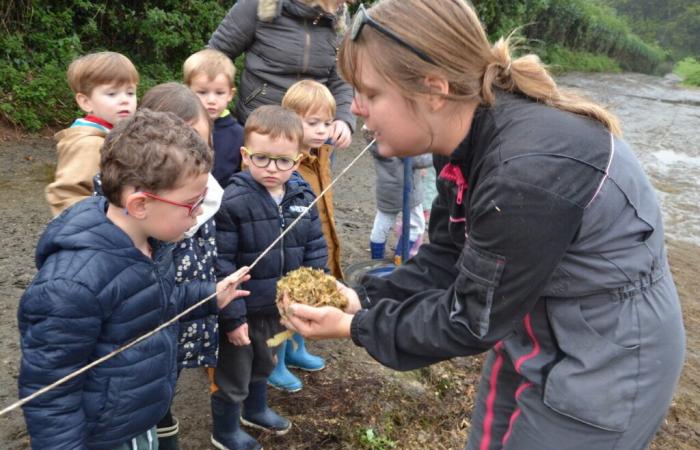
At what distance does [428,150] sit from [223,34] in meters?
2.50

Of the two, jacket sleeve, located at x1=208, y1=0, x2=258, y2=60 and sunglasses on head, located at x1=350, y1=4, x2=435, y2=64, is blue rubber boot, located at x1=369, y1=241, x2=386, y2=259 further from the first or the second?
sunglasses on head, located at x1=350, y1=4, x2=435, y2=64

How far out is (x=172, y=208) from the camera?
1.96 meters

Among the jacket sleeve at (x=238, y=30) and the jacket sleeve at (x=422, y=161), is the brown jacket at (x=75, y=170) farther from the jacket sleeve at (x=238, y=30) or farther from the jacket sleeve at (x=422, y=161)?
the jacket sleeve at (x=422, y=161)

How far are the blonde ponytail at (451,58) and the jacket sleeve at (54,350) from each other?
105cm

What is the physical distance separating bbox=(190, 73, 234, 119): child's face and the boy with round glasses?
1.90 ft

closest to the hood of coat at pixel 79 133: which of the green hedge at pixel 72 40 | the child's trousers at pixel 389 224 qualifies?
the child's trousers at pixel 389 224

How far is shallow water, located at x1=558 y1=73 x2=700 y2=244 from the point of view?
812cm

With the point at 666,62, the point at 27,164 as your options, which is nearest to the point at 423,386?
the point at 27,164

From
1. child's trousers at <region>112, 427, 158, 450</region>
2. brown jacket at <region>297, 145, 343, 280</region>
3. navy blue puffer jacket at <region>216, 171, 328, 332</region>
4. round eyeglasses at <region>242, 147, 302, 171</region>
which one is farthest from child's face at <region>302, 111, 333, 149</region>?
child's trousers at <region>112, 427, 158, 450</region>

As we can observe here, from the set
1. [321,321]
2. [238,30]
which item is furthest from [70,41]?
[321,321]

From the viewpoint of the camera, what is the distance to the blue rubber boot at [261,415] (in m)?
3.12

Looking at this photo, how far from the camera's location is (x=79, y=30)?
7.84 meters

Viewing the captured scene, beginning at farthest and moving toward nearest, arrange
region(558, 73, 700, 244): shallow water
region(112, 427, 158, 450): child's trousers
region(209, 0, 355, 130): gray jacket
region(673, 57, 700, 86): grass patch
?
region(673, 57, 700, 86): grass patch < region(558, 73, 700, 244): shallow water < region(209, 0, 355, 130): gray jacket < region(112, 427, 158, 450): child's trousers

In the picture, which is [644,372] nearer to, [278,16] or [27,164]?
[278,16]
